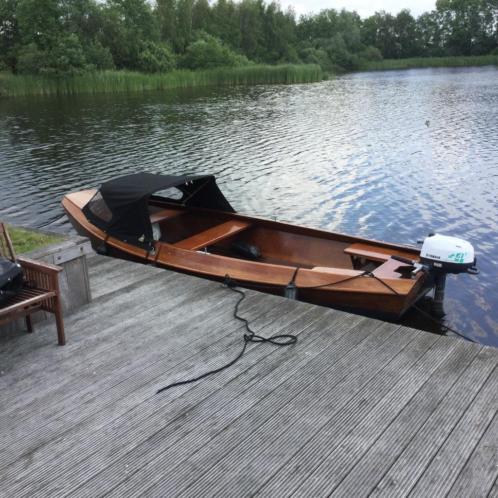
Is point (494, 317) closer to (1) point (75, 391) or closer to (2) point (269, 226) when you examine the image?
(2) point (269, 226)

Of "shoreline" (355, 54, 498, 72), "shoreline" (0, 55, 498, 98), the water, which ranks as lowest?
the water

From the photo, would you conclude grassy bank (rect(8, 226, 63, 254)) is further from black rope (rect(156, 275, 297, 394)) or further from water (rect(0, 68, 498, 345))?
water (rect(0, 68, 498, 345))

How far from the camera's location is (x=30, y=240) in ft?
16.1

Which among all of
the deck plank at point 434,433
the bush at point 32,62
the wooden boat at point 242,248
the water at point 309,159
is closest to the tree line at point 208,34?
the bush at point 32,62

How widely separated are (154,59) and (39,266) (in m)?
44.0

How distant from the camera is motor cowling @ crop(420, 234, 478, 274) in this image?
5.35 metres

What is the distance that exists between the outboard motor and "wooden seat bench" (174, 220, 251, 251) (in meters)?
2.65

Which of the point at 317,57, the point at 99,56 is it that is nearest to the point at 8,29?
the point at 99,56

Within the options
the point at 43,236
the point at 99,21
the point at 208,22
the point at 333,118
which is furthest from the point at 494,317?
the point at 208,22

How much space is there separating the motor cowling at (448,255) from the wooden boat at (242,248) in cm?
19

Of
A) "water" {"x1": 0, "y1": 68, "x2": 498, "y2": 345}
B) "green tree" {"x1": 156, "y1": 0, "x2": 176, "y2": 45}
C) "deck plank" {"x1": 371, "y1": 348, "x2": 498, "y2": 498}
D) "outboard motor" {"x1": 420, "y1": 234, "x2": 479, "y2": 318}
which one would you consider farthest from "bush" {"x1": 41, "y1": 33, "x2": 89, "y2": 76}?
"deck plank" {"x1": 371, "y1": 348, "x2": 498, "y2": 498}

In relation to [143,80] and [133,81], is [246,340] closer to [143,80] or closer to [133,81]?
[133,81]

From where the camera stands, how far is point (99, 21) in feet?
147

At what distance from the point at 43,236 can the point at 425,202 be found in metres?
8.99
